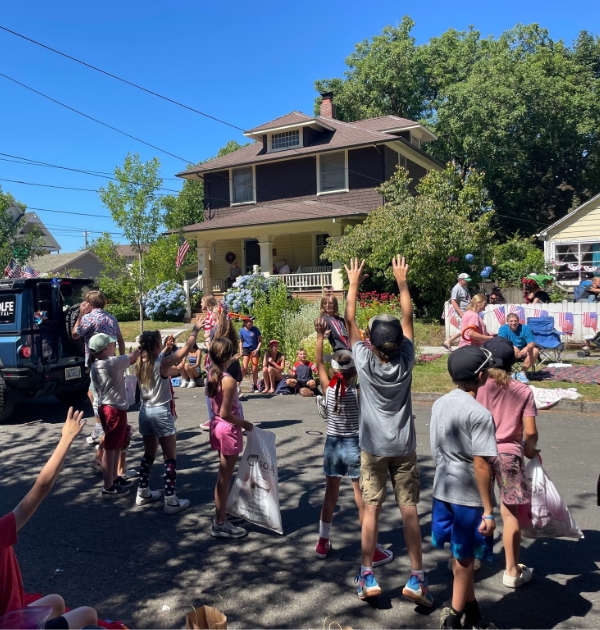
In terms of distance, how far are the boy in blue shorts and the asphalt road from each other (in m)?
0.38

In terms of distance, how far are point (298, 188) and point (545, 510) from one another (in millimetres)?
22858

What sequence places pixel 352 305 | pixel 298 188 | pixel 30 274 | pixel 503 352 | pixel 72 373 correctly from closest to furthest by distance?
1. pixel 503 352
2. pixel 352 305
3. pixel 72 373
4. pixel 30 274
5. pixel 298 188

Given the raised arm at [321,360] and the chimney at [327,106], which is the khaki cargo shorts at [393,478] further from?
the chimney at [327,106]

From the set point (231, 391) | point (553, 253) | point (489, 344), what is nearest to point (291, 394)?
point (231, 391)

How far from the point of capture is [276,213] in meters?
24.7

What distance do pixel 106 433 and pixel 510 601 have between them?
12.0 feet

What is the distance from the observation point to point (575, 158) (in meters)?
33.1

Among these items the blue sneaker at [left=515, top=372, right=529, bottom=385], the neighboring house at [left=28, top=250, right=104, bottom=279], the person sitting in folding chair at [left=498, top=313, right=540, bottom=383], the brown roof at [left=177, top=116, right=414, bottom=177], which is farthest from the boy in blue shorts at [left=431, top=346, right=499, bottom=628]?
the neighboring house at [left=28, top=250, right=104, bottom=279]

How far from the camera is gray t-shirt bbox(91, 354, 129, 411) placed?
5.66m

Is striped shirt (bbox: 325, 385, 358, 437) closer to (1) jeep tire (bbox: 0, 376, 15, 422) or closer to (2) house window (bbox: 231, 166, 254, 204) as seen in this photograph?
(1) jeep tire (bbox: 0, 376, 15, 422)

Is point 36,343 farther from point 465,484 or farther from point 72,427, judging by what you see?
point 465,484

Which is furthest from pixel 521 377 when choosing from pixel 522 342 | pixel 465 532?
pixel 465 532

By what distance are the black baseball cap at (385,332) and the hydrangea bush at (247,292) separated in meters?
14.1

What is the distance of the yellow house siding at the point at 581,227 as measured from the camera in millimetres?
22266
